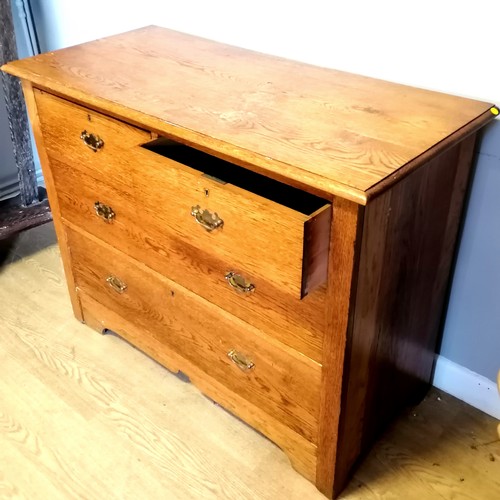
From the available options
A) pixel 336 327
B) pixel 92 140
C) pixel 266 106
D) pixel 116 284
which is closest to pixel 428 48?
pixel 266 106

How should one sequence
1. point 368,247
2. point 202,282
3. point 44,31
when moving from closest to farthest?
point 368,247 < point 202,282 < point 44,31

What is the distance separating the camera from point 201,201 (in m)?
1.09

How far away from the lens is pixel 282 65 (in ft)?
4.56

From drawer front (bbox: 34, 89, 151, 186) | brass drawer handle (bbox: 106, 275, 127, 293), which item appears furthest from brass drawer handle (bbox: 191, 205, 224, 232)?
brass drawer handle (bbox: 106, 275, 127, 293)

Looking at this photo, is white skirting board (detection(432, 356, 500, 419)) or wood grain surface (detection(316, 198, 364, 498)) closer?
wood grain surface (detection(316, 198, 364, 498))

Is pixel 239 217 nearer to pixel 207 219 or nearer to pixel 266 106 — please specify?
pixel 207 219

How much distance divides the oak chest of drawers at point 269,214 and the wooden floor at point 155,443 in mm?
76

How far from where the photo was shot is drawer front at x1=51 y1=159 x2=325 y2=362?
1146 millimetres

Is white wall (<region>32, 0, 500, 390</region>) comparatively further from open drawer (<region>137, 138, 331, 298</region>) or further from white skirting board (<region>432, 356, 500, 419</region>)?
open drawer (<region>137, 138, 331, 298</region>)

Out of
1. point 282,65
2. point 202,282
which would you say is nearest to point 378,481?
point 202,282

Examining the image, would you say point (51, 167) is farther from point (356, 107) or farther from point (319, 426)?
point (319, 426)

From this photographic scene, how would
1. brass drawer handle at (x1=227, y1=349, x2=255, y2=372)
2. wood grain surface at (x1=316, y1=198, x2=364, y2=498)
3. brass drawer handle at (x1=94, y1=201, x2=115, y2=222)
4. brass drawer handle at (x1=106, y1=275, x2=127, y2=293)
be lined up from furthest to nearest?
brass drawer handle at (x1=106, y1=275, x2=127, y2=293) < brass drawer handle at (x1=94, y1=201, x2=115, y2=222) < brass drawer handle at (x1=227, y1=349, x2=255, y2=372) < wood grain surface at (x1=316, y1=198, x2=364, y2=498)

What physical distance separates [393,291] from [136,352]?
854 millimetres

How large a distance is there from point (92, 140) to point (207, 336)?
51 cm
